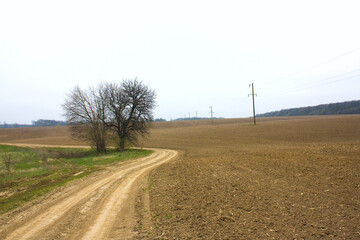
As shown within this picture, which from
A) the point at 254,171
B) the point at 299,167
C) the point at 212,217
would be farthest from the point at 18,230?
the point at 299,167

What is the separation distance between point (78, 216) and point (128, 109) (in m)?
29.1

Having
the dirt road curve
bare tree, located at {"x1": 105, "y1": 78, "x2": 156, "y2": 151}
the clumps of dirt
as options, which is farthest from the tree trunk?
the dirt road curve

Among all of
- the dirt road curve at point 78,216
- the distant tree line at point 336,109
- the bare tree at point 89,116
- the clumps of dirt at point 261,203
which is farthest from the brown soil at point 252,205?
the distant tree line at point 336,109

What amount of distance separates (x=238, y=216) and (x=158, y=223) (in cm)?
273

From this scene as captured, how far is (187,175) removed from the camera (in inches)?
587

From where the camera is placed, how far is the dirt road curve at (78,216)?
684cm

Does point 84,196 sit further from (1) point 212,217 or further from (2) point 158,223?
(1) point 212,217

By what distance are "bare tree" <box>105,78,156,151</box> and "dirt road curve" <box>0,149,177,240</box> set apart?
Result: 24.2m

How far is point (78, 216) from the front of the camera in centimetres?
829

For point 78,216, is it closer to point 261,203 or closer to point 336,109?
point 261,203

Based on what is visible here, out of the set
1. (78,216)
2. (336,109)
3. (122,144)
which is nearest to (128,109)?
(122,144)

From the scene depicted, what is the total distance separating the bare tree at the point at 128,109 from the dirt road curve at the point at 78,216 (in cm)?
2417

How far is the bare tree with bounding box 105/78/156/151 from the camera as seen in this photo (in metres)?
35.9

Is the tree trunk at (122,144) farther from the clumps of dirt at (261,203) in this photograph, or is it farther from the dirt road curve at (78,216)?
the dirt road curve at (78,216)
